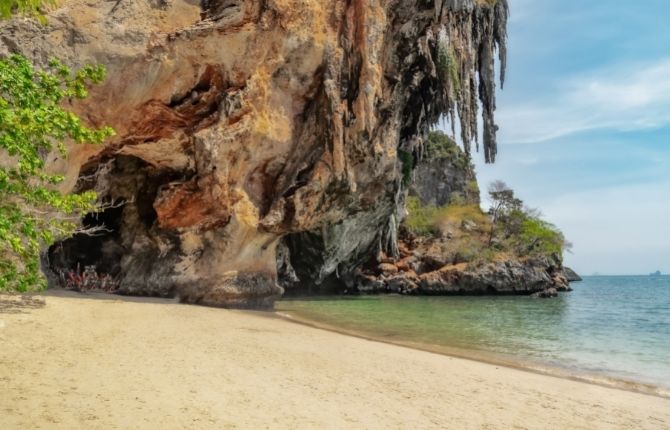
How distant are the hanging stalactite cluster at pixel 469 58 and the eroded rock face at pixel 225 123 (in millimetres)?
1469

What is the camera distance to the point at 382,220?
3053 centimetres

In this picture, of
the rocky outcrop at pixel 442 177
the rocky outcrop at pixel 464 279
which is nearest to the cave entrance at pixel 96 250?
the rocky outcrop at pixel 464 279

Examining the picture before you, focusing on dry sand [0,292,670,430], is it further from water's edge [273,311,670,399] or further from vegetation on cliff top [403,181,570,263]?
vegetation on cliff top [403,181,570,263]

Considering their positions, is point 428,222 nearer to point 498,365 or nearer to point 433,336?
point 433,336

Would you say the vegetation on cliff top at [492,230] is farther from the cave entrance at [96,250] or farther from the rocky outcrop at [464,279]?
the cave entrance at [96,250]

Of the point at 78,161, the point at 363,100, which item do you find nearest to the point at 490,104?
the point at 363,100

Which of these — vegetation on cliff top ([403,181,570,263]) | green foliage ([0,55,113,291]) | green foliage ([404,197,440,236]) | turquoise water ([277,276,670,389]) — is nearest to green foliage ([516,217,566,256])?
vegetation on cliff top ([403,181,570,263])

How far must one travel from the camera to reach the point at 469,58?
25.3 m

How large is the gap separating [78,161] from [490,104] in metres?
23.8

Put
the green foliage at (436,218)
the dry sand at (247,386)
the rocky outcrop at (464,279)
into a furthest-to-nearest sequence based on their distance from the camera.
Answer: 1. the green foliage at (436,218)
2. the rocky outcrop at (464,279)
3. the dry sand at (247,386)

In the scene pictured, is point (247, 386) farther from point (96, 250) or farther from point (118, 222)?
point (96, 250)

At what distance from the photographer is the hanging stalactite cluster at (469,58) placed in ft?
76.6

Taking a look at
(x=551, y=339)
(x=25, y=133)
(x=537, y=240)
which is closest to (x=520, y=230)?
(x=537, y=240)

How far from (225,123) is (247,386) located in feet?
42.5
